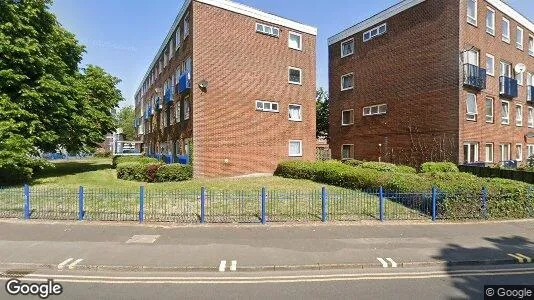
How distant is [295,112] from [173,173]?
9.72 metres

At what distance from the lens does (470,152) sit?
20.5 m

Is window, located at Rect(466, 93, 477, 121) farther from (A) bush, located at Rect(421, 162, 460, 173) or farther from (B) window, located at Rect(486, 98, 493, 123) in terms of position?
(A) bush, located at Rect(421, 162, 460, 173)

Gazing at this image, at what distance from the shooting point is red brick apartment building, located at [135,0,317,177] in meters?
18.9

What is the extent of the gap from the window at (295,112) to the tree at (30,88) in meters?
13.2

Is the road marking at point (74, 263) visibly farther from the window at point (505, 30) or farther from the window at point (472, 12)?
the window at point (505, 30)

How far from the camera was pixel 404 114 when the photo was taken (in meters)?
22.8

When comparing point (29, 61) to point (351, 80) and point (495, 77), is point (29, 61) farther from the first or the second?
point (495, 77)

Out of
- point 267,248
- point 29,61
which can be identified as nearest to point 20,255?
point 267,248

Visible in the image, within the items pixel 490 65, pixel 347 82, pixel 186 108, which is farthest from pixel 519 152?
pixel 186 108

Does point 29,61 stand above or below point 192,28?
below

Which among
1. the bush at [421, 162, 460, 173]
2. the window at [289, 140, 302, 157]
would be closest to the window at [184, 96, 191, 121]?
the window at [289, 140, 302, 157]

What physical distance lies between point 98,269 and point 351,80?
82.9 feet

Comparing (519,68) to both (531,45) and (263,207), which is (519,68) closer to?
(531,45)

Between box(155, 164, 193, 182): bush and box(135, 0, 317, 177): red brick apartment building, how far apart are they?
26.1 inches
